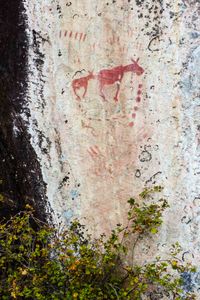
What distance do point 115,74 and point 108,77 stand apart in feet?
0.17

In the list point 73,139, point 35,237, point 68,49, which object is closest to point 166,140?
point 73,139

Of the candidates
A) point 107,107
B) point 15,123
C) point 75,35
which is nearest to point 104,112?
point 107,107

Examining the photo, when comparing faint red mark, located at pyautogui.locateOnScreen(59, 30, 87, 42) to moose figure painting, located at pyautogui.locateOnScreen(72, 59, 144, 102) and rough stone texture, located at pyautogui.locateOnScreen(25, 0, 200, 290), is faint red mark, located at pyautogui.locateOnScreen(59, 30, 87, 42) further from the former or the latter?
moose figure painting, located at pyautogui.locateOnScreen(72, 59, 144, 102)

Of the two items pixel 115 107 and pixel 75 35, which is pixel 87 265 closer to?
pixel 115 107

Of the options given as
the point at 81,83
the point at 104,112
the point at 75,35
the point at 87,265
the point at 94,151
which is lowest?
the point at 87,265

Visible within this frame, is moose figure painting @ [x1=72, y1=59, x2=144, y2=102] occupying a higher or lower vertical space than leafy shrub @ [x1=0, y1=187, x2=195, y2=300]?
higher

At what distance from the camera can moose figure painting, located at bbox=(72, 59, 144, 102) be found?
122 inches

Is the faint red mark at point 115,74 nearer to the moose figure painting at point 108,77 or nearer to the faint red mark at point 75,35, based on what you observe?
the moose figure painting at point 108,77

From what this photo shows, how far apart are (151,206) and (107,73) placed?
2.98 ft

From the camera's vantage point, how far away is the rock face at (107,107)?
3.03 meters

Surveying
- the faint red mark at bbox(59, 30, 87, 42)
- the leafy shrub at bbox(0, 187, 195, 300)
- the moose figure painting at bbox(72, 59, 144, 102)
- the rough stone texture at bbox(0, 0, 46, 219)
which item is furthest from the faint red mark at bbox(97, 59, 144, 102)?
the leafy shrub at bbox(0, 187, 195, 300)

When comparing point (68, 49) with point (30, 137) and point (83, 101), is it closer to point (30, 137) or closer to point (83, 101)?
point (83, 101)

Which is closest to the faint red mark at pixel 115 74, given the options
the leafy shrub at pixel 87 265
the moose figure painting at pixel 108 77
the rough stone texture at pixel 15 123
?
the moose figure painting at pixel 108 77

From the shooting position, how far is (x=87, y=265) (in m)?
2.98
